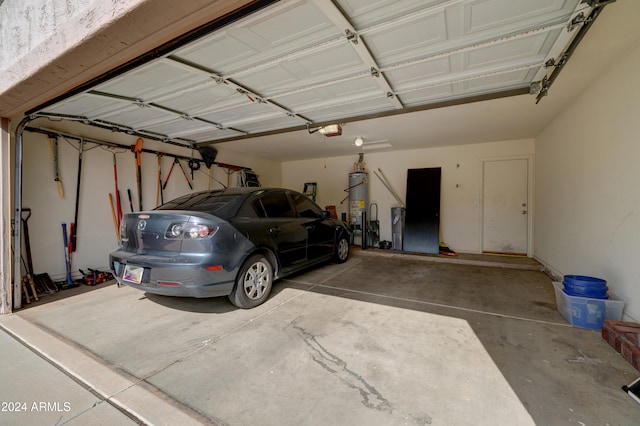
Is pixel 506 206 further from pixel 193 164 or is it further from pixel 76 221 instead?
pixel 76 221

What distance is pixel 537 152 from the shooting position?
16.9ft

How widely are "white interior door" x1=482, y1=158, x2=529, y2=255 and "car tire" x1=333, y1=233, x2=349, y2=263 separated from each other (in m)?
Result: 3.39

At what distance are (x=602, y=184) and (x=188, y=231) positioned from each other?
428cm

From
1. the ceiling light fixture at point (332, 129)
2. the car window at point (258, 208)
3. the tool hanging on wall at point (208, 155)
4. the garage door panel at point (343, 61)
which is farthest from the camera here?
the tool hanging on wall at point (208, 155)

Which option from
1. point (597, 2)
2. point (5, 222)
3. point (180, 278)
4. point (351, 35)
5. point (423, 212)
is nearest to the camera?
point (597, 2)

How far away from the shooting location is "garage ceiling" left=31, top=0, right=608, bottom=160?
1746 millimetres

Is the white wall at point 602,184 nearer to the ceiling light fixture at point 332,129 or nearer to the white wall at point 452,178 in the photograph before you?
the white wall at point 452,178

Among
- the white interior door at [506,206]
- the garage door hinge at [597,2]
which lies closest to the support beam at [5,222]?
the garage door hinge at [597,2]

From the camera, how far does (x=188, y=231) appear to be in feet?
7.79

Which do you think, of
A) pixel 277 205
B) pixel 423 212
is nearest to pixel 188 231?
pixel 277 205

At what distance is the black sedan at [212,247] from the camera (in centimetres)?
233

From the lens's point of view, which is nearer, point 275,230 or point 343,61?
point 343,61

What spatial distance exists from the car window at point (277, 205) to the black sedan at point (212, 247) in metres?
0.01

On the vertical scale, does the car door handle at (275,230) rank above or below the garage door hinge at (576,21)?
below
